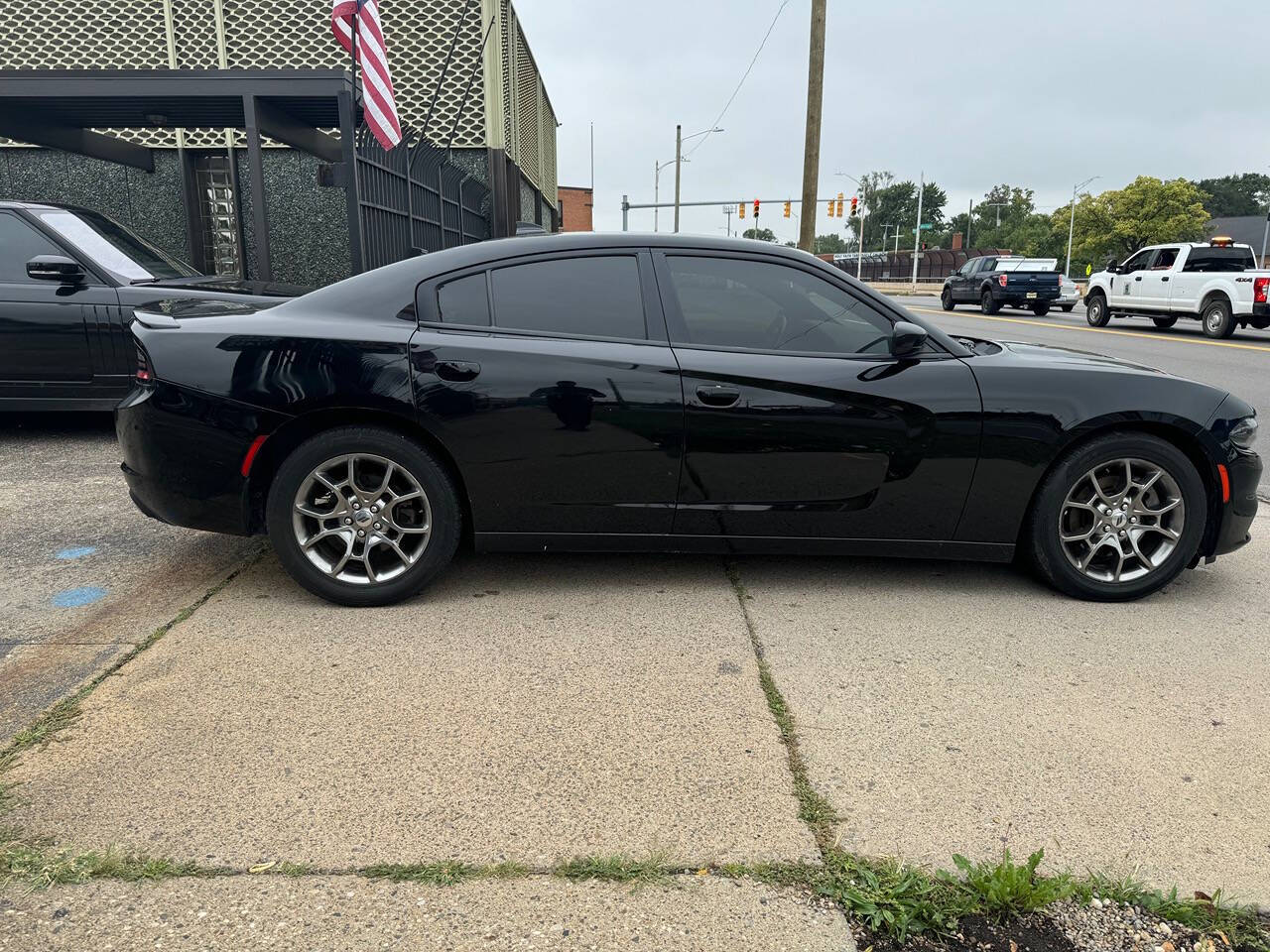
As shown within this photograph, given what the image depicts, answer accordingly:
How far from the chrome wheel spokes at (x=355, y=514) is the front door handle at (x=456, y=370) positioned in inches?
16.3

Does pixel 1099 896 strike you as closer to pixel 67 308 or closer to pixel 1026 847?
pixel 1026 847

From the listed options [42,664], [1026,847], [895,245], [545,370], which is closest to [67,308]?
[42,664]

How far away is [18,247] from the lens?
21.3 feet

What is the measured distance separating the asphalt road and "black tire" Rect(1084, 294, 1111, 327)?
259 mm

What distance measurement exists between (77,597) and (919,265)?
77802mm

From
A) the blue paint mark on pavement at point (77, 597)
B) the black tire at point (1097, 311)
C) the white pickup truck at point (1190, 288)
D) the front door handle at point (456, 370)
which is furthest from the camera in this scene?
the black tire at point (1097, 311)

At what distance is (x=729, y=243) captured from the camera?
3.95 meters

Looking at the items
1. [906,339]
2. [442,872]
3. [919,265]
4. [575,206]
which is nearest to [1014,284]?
[906,339]

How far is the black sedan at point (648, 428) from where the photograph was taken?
12.0 feet

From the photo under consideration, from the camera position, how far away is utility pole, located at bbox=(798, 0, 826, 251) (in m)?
18.1

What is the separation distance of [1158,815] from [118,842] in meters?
2.61

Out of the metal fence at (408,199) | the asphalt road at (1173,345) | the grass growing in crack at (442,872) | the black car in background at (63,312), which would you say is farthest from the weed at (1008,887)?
the metal fence at (408,199)

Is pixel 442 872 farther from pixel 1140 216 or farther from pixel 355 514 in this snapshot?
pixel 1140 216

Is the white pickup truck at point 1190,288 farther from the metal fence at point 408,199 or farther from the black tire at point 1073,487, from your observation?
the black tire at point 1073,487
